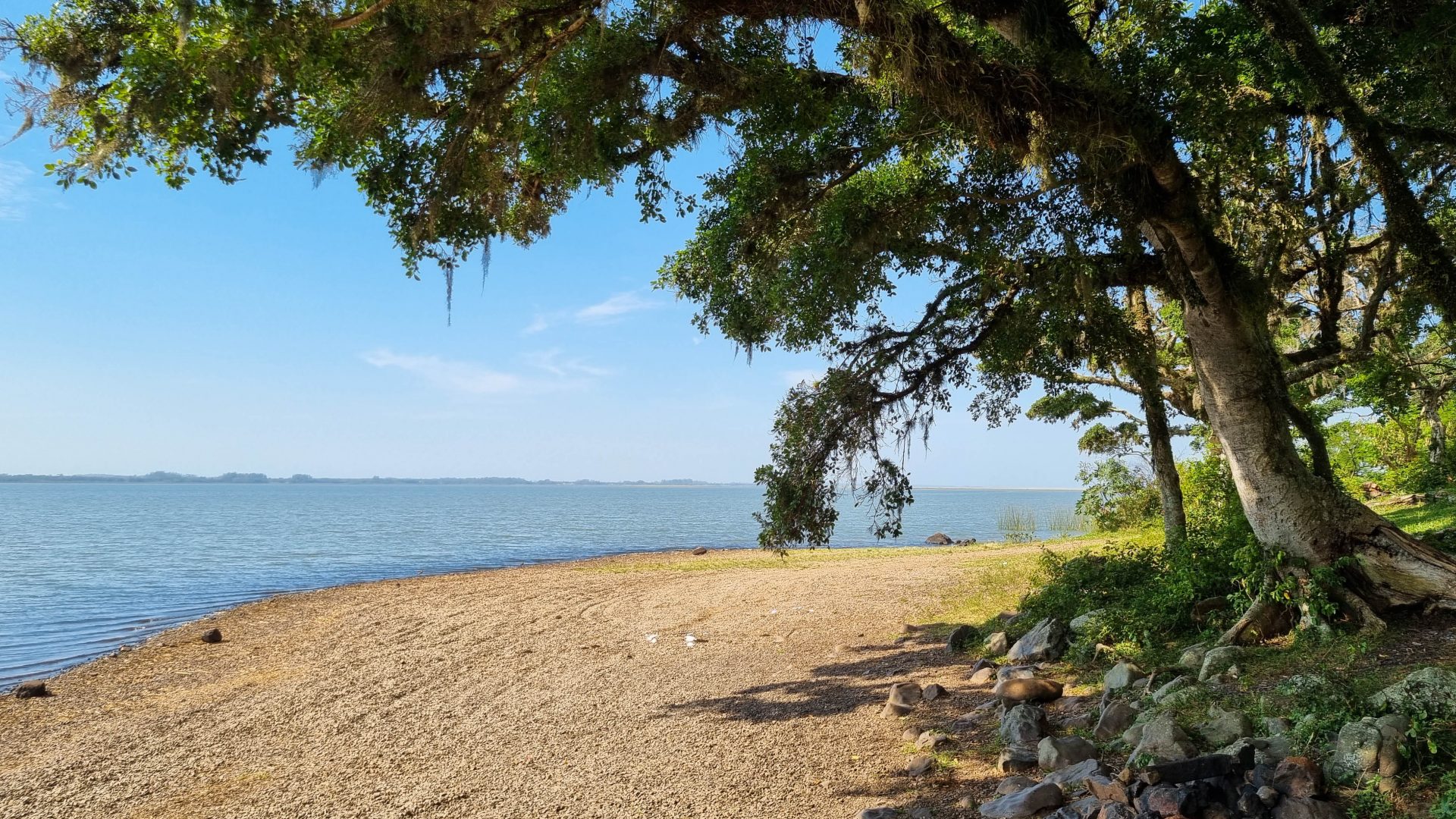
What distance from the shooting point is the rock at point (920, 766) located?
18.8ft

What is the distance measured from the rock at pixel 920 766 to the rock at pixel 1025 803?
99cm

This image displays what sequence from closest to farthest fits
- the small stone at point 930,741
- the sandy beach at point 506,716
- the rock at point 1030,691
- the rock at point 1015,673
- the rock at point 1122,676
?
1. the sandy beach at point 506,716
2. the small stone at point 930,741
3. the rock at point 1122,676
4. the rock at point 1030,691
5. the rock at point 1015,673

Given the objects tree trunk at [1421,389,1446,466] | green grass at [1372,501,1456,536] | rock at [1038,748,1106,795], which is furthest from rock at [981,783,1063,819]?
tree trunk at [1421,389,1446,466]

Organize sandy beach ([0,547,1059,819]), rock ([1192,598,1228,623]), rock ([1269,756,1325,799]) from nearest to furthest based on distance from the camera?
rock ([1269,756,1325,799]) → sandy beach ([0,547,1059,819]) → rock ([1192,598,1228,623])

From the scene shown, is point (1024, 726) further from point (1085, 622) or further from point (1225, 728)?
point (1085, 622)

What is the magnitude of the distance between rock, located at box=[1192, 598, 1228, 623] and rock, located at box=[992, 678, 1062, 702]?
1983 millimetres

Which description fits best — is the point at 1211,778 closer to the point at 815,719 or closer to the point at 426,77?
the point at 815,719

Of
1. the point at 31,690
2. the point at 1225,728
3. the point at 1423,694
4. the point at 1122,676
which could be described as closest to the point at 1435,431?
the point at 1122,676

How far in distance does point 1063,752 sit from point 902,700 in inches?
89.0

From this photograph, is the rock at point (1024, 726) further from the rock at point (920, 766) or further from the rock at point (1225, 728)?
→ the rock at point (1225, 728)

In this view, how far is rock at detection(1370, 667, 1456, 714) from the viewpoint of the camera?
14.5ft

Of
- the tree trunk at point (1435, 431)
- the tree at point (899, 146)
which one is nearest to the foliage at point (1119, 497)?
the tree trunk at point (1435, 431)

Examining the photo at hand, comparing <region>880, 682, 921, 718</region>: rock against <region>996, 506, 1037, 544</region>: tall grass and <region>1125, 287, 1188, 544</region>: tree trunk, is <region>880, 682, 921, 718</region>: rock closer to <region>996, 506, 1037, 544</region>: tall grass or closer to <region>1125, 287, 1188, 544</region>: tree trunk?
<region>1125, 287, 1188, 544</region>: tree trunk

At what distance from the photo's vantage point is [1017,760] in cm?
545
